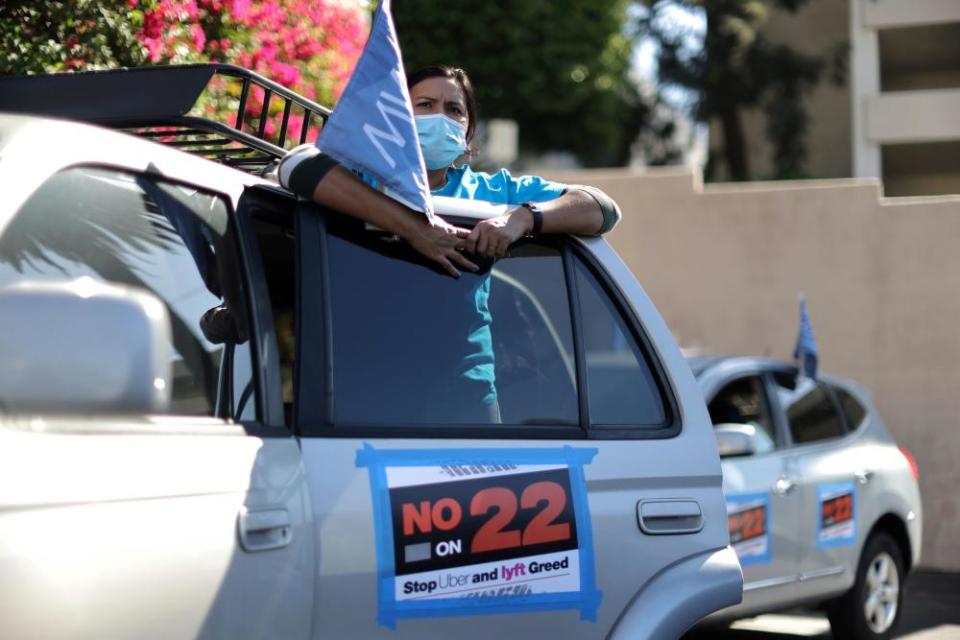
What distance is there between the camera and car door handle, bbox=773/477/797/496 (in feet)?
24.6

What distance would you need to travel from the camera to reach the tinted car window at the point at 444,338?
122 inches

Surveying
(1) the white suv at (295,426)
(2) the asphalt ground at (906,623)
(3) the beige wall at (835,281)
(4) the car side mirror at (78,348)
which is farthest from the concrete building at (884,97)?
(4) the car side mirror at (78,348)

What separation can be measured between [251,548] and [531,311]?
119 cm

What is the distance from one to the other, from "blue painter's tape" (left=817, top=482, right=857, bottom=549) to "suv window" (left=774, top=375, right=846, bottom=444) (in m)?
0.31

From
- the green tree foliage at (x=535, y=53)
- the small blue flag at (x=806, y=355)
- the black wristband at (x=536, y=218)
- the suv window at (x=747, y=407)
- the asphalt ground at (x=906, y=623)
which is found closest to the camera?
the black wristband at (x=536, y=218)

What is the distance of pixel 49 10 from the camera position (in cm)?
568

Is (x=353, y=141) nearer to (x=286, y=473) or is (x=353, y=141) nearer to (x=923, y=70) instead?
(x=286, y=473)

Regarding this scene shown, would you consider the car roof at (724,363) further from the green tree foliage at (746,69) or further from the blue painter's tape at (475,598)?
the green tree foliage at (746,69)

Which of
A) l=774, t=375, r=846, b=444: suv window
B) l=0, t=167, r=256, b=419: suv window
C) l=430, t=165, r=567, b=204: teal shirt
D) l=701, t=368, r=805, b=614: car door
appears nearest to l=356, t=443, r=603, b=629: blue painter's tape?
l=0, t=167, r=256, b=419: suv window

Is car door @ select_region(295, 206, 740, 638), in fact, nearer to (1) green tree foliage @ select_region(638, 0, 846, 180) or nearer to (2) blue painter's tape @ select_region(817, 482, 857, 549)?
(2) blue painter's tape @ select_region(817, 482, 857, 549)

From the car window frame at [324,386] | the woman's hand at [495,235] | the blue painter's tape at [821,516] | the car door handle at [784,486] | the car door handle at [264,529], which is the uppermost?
the woman's hand at [495,235]

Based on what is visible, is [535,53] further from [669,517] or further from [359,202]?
[359,202]

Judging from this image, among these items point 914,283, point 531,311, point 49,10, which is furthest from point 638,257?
point 531,311

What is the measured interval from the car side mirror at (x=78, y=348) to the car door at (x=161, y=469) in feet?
0.14
